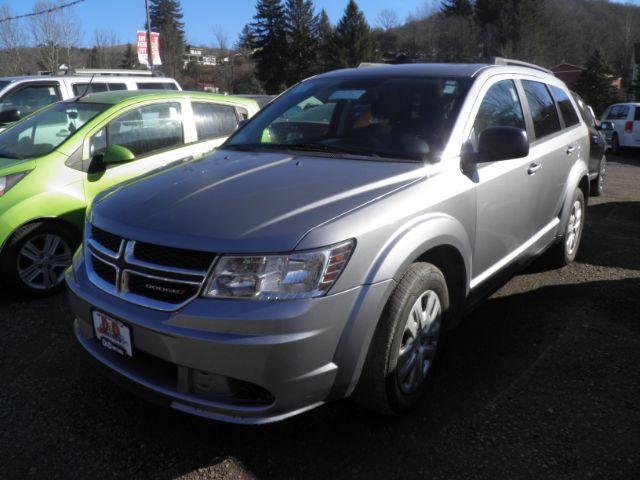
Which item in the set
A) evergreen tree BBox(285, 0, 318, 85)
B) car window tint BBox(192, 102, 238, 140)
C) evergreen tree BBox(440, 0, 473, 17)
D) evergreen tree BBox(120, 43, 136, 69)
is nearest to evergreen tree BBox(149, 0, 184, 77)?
evergreen tree BBox(120, 43, 136, 69)

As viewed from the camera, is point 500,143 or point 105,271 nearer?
point 105,271

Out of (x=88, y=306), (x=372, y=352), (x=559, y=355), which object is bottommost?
(x=559, y=355)

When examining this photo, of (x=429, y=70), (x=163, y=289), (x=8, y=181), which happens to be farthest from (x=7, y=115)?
(x=163, y=289)

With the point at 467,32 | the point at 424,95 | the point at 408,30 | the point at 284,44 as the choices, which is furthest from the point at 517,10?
the point at 424,95

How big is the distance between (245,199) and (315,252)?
0.52m

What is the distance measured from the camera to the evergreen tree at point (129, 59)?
72.2 m

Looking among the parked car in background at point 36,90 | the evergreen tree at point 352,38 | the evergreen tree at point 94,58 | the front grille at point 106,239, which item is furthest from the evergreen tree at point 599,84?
the front grille at point 106,239

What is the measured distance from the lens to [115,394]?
3.05m

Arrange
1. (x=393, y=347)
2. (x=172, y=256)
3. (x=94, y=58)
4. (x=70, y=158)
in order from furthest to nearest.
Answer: (x=94, y=58) → (x=70, y=158) → (x=393, y=347) → (x=172, y=256)

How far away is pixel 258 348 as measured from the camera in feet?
6.95

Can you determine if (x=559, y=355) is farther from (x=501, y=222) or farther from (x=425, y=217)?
(x=425, y=217)

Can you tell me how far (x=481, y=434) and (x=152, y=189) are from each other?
2038mm

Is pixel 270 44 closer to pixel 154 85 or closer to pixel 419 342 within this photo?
pixel 154 85

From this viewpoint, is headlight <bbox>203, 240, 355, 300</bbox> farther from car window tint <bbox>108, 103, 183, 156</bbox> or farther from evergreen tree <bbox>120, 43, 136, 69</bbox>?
evergreen tree <bbox>120, 43, 136, 69</bbox>
